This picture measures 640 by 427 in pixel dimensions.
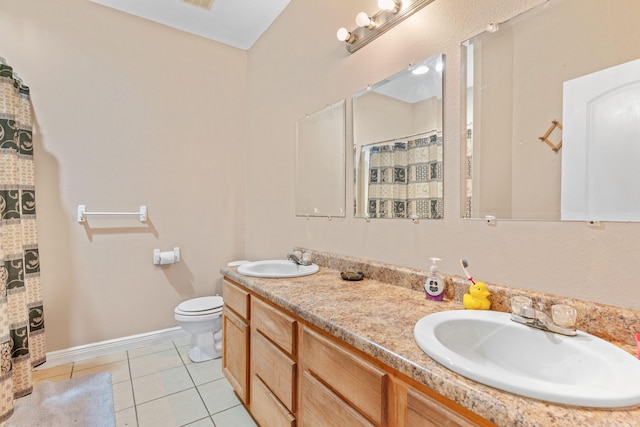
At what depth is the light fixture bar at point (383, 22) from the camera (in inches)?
52.4

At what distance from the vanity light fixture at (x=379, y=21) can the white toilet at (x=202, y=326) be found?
2.03 m

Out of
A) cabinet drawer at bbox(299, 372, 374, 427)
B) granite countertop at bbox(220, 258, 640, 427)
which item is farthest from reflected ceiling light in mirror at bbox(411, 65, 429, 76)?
cabinet drawer at bbox(299, 372, 374, 427)

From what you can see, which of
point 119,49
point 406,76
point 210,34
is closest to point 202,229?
point 119,49

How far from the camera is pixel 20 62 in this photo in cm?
208

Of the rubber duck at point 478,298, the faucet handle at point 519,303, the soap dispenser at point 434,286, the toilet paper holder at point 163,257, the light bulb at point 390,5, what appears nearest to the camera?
the faucet handle at point 519,303

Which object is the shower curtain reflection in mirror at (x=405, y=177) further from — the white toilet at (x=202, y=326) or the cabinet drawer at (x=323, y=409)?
the white toilet at (x=202, y=326)

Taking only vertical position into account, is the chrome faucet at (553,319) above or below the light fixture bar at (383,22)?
below

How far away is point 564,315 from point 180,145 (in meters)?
2.85

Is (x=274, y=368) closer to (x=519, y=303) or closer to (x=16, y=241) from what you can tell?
(x=519, y=303)

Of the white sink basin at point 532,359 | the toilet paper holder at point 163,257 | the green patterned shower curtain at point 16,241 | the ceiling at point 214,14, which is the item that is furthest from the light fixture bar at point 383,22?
the toilet paper holder at point 163,257

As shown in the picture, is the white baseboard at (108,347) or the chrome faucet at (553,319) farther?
the white baseboard at (108,347)

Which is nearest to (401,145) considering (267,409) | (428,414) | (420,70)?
(420,70)

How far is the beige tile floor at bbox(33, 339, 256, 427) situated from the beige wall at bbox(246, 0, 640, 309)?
102 cm

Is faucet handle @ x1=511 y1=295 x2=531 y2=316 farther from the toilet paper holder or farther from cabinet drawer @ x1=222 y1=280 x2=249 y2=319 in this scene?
the toilet paper holder
